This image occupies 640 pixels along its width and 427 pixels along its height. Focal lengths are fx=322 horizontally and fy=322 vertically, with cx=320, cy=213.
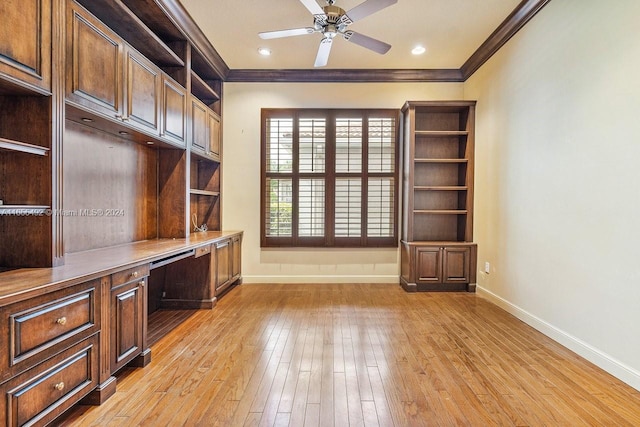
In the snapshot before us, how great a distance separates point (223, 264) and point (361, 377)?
257cm

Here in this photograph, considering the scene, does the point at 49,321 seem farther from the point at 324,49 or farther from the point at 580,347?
the point at 580,347

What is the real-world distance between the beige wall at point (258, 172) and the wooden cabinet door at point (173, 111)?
143 centimetres

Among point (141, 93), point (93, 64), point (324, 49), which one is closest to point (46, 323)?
point (93, 64)

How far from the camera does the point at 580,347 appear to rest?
2.69 m

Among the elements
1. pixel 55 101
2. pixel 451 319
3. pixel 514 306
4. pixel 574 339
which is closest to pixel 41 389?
pixel 55 101

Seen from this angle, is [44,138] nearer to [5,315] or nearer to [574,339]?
[5,315]

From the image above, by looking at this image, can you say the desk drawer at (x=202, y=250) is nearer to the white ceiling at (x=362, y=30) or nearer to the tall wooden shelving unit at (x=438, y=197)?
the white ceiling at (x=362, y=30)

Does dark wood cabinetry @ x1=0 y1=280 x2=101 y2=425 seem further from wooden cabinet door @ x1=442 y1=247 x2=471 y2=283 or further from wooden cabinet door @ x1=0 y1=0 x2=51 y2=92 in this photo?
wooden cabinet door @ x1=442 y1=247 x2=471 y2=283

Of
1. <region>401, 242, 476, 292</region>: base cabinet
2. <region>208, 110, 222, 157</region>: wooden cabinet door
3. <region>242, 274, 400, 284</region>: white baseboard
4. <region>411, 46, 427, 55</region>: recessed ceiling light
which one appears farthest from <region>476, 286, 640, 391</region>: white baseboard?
<region>208, 110, 222, 157</region>: wooden cabinet door

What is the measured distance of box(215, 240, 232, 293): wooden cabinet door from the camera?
4.06m

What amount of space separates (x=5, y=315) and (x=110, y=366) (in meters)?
0.87

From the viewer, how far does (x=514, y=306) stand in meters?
3.68

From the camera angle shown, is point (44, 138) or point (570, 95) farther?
point (570, 95)

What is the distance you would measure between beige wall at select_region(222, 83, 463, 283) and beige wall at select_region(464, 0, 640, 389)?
153 cm
